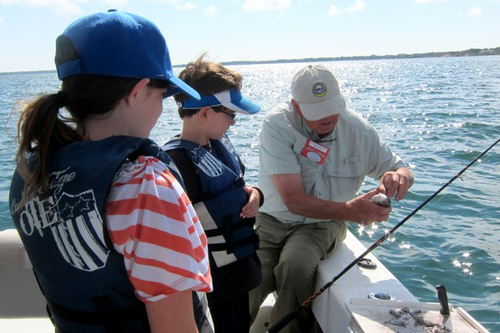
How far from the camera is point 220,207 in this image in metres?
1.77

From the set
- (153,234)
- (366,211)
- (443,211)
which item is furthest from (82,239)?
(443,211)

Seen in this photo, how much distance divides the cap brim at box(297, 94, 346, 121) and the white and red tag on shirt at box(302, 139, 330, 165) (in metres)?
0.14

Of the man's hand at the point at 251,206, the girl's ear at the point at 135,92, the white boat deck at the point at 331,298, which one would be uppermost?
the girl's ear at the point at 135,92

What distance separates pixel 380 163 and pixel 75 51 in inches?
78.6

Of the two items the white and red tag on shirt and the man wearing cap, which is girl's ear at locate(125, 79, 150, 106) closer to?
the man wearing cap

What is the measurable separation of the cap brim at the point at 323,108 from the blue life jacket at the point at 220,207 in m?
0.75

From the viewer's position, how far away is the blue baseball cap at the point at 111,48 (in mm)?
991

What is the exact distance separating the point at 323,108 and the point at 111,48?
161cm

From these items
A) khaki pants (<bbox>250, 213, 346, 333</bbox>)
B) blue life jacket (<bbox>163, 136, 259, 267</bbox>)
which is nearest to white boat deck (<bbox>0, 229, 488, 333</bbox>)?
khaki pants (<bbox>250, 213, 346, 333</bbox>)

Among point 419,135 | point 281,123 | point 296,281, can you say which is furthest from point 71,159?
point 419,135

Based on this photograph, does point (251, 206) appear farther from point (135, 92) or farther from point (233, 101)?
A: point (135, 92)

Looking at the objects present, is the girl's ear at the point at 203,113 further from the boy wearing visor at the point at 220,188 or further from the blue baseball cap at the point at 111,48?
the blue baseball cap at the point at 111,48

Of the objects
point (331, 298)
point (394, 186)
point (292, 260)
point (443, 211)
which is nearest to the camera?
point (331, 298)

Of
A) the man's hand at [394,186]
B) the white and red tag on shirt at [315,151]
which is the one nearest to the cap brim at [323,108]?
the white and red tag on shirt at [315,151]
